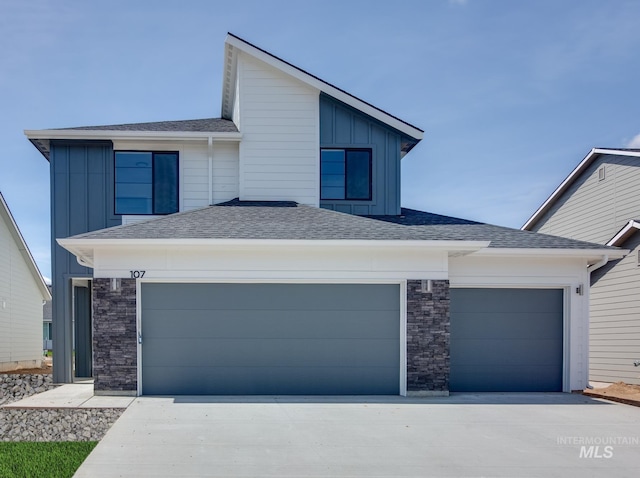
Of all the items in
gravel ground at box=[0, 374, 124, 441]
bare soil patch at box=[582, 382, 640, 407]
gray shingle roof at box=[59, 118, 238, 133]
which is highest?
gray shingle roof at box=[59, 118, 238, 133]

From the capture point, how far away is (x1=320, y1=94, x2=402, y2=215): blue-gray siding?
12977mm

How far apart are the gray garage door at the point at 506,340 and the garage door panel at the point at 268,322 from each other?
1724mm

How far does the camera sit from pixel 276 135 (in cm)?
1281

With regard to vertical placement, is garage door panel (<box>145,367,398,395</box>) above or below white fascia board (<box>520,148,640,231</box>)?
below

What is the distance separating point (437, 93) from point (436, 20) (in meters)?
2.12

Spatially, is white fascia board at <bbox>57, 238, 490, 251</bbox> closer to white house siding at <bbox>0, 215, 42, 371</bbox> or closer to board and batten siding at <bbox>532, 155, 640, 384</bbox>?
board and batten siding at <bbox>532, 155, 640, 384</bbox>

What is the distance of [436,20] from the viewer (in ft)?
39.4

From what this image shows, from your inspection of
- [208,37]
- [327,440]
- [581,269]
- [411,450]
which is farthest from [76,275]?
[581,269]

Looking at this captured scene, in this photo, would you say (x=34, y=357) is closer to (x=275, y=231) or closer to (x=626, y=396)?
(x=275, y=231)

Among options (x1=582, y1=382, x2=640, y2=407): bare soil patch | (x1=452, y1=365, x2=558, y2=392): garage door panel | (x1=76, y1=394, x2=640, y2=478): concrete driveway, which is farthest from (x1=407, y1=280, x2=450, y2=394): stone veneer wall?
(x1=582, y1=382, x2=640, y2=407): bare soil patch

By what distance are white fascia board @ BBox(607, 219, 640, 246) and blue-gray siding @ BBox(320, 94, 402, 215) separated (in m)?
5.77

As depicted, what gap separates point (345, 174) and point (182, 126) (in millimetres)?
4408

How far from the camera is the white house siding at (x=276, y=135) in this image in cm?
1277

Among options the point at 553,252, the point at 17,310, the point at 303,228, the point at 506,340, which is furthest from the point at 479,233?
the point at 17,310
